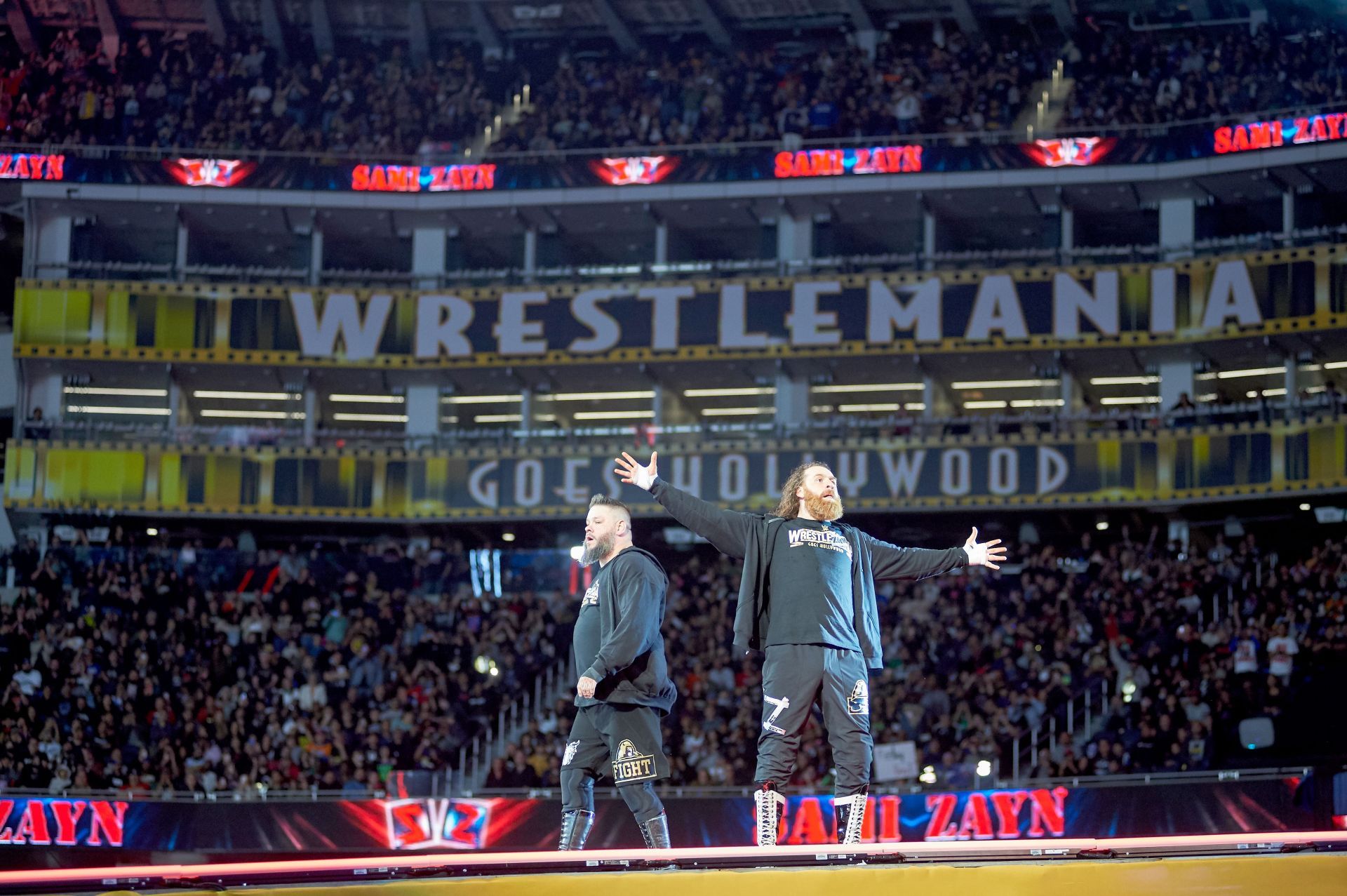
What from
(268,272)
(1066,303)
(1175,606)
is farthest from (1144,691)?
(268,272)

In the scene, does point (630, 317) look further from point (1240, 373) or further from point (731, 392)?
point (1240, 373)

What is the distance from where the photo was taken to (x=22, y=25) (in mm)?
41062

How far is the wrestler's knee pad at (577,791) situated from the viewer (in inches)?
397

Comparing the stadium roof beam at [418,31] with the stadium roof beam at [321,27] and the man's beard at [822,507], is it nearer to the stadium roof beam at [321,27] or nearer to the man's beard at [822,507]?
the stadium roof beam at [321,27]

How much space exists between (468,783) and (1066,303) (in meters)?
14.7

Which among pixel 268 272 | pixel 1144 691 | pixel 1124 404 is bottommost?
pixel 1144 691

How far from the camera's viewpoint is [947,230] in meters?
37.4

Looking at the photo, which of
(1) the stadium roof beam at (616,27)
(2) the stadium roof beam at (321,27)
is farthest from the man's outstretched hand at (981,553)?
(2) the stadium roof beam at (321,27)

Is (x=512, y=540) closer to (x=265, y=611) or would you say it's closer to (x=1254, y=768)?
(x=265, y=611)

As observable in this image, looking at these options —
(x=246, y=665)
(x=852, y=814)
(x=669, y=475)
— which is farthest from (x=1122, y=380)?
(x=852, y=814)

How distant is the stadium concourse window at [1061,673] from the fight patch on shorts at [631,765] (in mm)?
13121

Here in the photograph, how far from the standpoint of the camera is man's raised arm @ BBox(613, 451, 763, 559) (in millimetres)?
9500

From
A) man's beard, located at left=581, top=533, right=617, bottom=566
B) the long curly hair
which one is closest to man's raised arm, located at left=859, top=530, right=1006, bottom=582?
the long curly hair

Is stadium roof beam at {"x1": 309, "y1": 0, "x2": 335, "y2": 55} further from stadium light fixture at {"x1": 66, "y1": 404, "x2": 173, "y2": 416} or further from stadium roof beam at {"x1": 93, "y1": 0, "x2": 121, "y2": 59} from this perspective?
stadium light fixture at {"x1": 66, "y1": 404, "x2": 173, "y2": 416}
